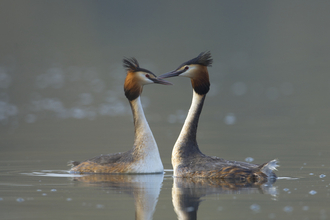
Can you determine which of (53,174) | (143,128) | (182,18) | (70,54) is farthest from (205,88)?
(182,18)

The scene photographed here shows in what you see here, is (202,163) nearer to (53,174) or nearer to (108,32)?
(53,174)

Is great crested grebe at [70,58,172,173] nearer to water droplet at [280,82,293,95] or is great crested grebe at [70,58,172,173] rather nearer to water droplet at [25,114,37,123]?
water droplet at [25,114,37,123]

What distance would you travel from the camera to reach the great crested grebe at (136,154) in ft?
39.7

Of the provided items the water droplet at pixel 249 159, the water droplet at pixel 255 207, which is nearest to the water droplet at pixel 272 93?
the water droplet at pixel 249 159

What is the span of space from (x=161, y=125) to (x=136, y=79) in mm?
6985

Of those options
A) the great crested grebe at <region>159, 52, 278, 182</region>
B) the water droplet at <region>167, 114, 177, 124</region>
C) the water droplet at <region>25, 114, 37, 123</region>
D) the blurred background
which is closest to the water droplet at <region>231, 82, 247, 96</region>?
the blurred background

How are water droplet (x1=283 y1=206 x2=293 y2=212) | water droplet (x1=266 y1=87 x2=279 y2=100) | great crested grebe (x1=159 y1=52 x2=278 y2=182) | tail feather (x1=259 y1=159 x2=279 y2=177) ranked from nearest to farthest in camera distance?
water droplet (x1=283 y1=206 x2=293 y2=212) < tail feather (x1=259 y1=159 x2=279 y2=177) < great crested grebe (x1=159 y1=52 x2=278 y2=182) < water droplet (x1=266 y1=87 x2=279 y2=100)

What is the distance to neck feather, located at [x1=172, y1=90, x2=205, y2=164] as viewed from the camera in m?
12.2

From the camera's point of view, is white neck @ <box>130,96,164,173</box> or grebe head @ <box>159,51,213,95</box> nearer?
white neck @ <box>130,96,164,173</box>

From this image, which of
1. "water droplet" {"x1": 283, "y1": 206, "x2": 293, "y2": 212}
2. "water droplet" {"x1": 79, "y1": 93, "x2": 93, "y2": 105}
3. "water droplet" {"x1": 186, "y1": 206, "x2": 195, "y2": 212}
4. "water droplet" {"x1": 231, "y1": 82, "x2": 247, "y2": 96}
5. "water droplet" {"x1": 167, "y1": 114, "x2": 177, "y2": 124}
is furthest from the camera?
"water droplet" {"x1": 231, "y1": 82, "x2": 247, "y2": 96}

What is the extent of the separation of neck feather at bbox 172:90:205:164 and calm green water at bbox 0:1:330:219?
434mm

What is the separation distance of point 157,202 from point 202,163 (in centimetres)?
247

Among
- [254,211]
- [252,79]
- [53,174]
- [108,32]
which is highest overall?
[108,32]

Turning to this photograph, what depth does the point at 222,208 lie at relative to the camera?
888 cm
